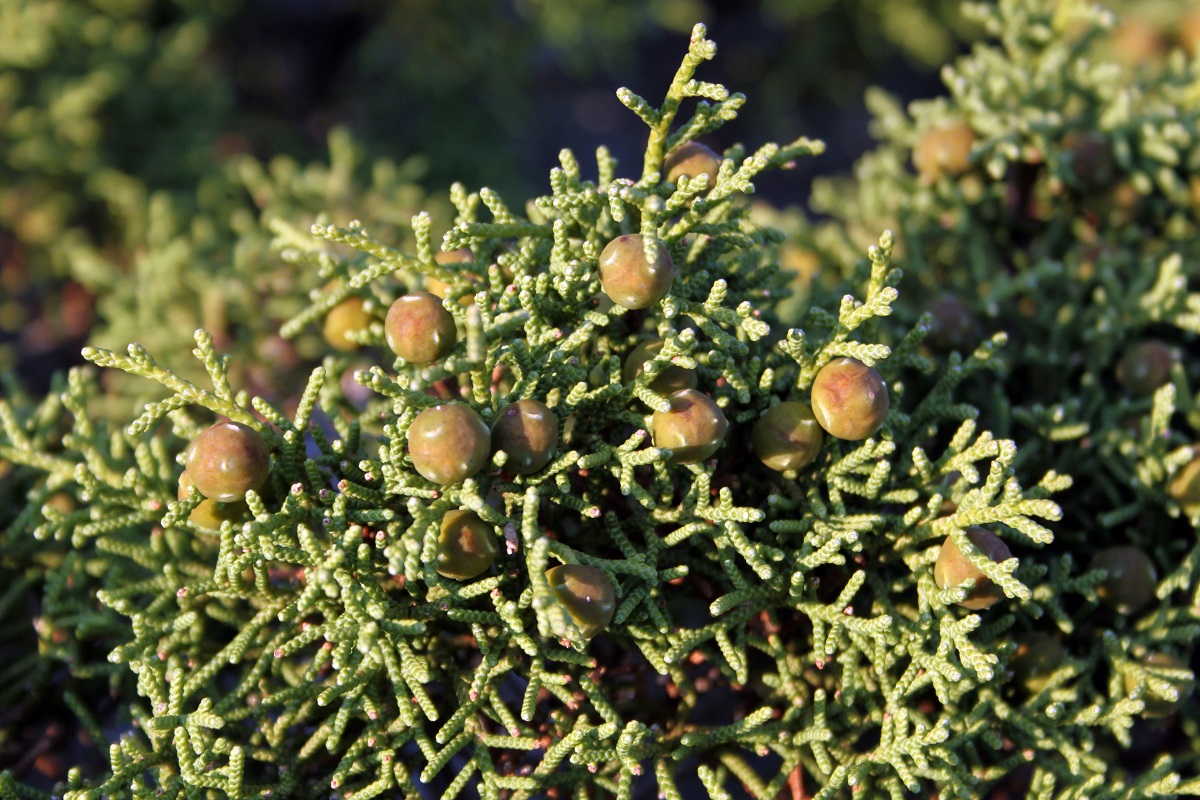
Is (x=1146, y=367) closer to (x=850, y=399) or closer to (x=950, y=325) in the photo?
(x=950, y=325)

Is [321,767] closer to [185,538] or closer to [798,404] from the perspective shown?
[185,538]

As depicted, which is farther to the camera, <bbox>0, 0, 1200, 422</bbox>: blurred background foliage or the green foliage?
<bbox>0, 0, 1200, 422</bbox>: blurred background foliage

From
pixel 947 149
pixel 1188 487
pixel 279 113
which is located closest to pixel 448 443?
pixel 1188 487

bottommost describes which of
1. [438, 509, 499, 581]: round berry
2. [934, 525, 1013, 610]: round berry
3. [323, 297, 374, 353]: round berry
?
[934, 525, 1013, 610]: round berry

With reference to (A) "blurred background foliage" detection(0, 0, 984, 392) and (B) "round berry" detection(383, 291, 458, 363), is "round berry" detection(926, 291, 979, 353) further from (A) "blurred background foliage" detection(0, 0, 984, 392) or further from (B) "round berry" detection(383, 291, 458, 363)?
(A) "blurred background foliage" detection(0, 0, 984, 392)

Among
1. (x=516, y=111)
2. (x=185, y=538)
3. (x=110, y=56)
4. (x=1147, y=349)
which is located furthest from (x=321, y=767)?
(x=516, y=111)

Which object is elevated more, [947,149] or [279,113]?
[279,113]

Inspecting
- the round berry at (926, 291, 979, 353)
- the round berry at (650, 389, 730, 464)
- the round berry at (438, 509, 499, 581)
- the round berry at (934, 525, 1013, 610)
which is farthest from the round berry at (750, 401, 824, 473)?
the round berry at (926, 291, 979, 353)
